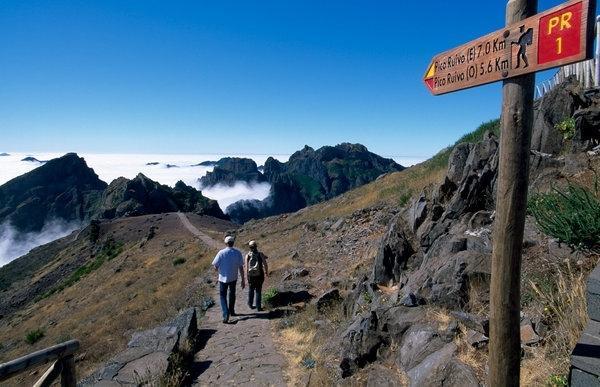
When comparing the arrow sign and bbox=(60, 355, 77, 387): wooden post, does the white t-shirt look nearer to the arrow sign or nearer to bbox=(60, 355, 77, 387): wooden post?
bbox=(60, 355, 77, 387): wooden post

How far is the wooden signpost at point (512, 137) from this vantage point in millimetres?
2900

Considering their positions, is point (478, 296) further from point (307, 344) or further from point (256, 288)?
point (256, 288)

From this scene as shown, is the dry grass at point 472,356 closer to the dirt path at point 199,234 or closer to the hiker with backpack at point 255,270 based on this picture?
the hiker with backpack at point 255,270

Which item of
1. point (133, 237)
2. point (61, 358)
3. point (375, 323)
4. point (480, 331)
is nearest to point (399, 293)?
point (375, 323)

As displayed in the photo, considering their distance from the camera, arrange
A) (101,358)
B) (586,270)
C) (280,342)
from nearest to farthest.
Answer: (586,270)
(280,342)
(101,358)

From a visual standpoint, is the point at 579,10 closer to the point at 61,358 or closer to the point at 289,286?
the point at 61,358

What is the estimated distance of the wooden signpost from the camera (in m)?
2.90

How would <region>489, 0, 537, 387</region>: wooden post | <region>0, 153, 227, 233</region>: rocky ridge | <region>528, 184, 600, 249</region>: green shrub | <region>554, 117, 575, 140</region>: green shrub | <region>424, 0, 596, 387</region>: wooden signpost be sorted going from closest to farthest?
<region>424, 0, 596, 387</region>: wooden signpost, <region>489, 0, 537, 387</region>: wooden post, <region>528, 184, 600, 249</region>: green shrub, <region>554, 117, 575, 140</region>: green shrub, <region>0, 153, 227, 233</region>: rocky ridge

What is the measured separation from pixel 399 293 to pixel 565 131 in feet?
21.7

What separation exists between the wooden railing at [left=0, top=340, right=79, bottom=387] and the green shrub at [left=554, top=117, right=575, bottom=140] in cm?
1150

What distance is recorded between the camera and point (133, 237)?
61.3 meters

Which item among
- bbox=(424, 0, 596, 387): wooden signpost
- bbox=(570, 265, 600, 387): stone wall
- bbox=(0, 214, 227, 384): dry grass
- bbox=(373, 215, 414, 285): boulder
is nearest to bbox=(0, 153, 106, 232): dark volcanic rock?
bbox=(0, 214, 227, 384): dry grass

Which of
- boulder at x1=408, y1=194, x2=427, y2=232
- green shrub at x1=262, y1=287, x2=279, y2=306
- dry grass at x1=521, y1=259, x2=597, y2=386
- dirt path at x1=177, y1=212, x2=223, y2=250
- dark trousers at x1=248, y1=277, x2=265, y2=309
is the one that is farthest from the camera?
dirt path at x1=177, y1=212, x2=223, y2=250

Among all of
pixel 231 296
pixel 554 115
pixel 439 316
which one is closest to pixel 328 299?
pixel 231 296
